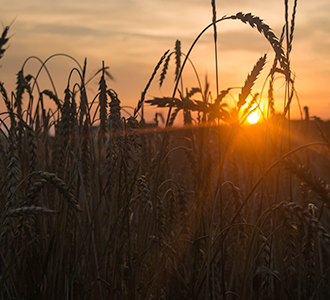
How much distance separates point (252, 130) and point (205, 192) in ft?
3.53

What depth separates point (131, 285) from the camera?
134 centimetres

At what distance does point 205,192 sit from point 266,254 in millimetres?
352

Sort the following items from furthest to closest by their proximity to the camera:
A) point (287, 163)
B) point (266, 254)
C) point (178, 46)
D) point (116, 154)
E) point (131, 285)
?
point (178, 46) → point (116, 154) → point (131, 285) → point (266, 254) → point (287, 163)

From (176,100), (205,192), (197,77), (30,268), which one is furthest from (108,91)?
(30,268)

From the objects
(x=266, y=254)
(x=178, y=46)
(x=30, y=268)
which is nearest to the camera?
(x=266, y=254)

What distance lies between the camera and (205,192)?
1.34m

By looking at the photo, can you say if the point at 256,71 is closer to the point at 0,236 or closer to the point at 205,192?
the point at 205,192

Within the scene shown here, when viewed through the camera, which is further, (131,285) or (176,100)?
(131,285)

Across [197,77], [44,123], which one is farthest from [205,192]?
[44,123]

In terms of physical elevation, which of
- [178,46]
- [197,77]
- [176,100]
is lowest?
[176,100]

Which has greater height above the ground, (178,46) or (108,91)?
(178,46)

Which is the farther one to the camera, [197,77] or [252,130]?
[252,130]

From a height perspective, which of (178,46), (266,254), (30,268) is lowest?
(30,268)

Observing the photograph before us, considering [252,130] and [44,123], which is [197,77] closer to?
[252,130]
